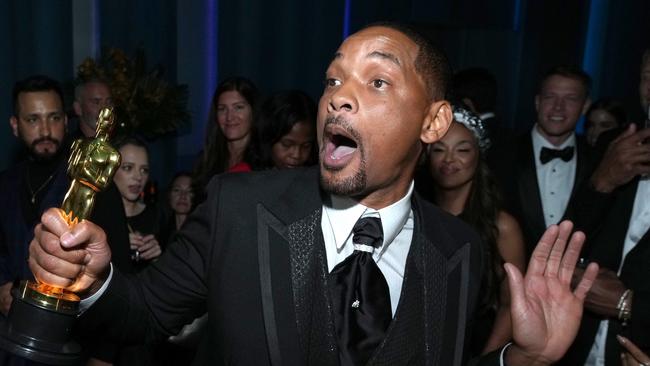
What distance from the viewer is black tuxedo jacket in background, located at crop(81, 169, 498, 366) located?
4.90ft

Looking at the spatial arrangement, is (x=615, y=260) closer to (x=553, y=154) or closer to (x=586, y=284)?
(x=586, y=284)

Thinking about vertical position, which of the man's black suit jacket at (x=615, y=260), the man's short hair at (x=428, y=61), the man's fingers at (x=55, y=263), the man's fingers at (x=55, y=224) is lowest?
the man's black suit jacket at (x=615, y=260)

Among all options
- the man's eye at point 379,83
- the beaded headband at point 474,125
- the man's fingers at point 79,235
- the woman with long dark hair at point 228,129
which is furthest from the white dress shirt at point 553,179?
the man's fingers at point 79,235

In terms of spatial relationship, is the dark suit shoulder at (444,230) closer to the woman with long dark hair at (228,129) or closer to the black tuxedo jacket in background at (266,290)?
the black tuxedo jacket in background at (266,290)

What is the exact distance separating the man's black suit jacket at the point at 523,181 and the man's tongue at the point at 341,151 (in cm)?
214

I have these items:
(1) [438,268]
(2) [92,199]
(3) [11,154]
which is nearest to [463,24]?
(3) [11,154]

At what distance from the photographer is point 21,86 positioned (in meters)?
3.31

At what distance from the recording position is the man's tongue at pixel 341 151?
5.11 feet

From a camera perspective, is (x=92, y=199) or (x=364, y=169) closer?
(x=92, y=199)

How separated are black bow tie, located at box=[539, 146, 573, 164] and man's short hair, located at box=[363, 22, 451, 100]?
2475mm

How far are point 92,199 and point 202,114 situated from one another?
5750 millimetres

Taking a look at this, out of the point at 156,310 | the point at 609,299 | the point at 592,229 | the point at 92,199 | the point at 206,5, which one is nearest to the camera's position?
the point at 92,199

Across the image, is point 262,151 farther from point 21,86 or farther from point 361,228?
point 361,228

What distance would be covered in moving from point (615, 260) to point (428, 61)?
140 centimetres
